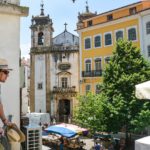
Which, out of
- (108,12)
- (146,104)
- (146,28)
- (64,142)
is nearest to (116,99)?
(146,104)

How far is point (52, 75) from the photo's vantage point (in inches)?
1826

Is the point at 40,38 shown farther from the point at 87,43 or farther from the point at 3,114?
the point at 3,114

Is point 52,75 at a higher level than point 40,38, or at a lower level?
lower

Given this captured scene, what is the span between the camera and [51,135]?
85.3ft

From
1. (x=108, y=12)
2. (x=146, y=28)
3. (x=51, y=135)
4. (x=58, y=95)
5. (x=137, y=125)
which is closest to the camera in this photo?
(x=137, y=125)

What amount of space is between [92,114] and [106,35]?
A: 1357cm

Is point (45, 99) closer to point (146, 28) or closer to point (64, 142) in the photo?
point (146, 28)

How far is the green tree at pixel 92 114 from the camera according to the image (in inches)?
913

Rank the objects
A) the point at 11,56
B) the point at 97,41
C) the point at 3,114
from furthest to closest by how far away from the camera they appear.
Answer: the point at 97,41 → the point at 11,56 → the point at 3,114

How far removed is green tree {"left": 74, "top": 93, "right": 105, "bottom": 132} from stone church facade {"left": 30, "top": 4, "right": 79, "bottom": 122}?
1913 cm

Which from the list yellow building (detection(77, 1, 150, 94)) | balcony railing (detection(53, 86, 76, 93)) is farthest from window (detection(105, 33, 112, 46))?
balcony railing (detection(53, 86, 76, 93))

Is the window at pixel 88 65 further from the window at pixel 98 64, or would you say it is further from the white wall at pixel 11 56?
the white wall at pixel 11 56

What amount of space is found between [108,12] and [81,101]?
1205 cm

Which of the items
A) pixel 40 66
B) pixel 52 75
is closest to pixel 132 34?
pixel 52 75
